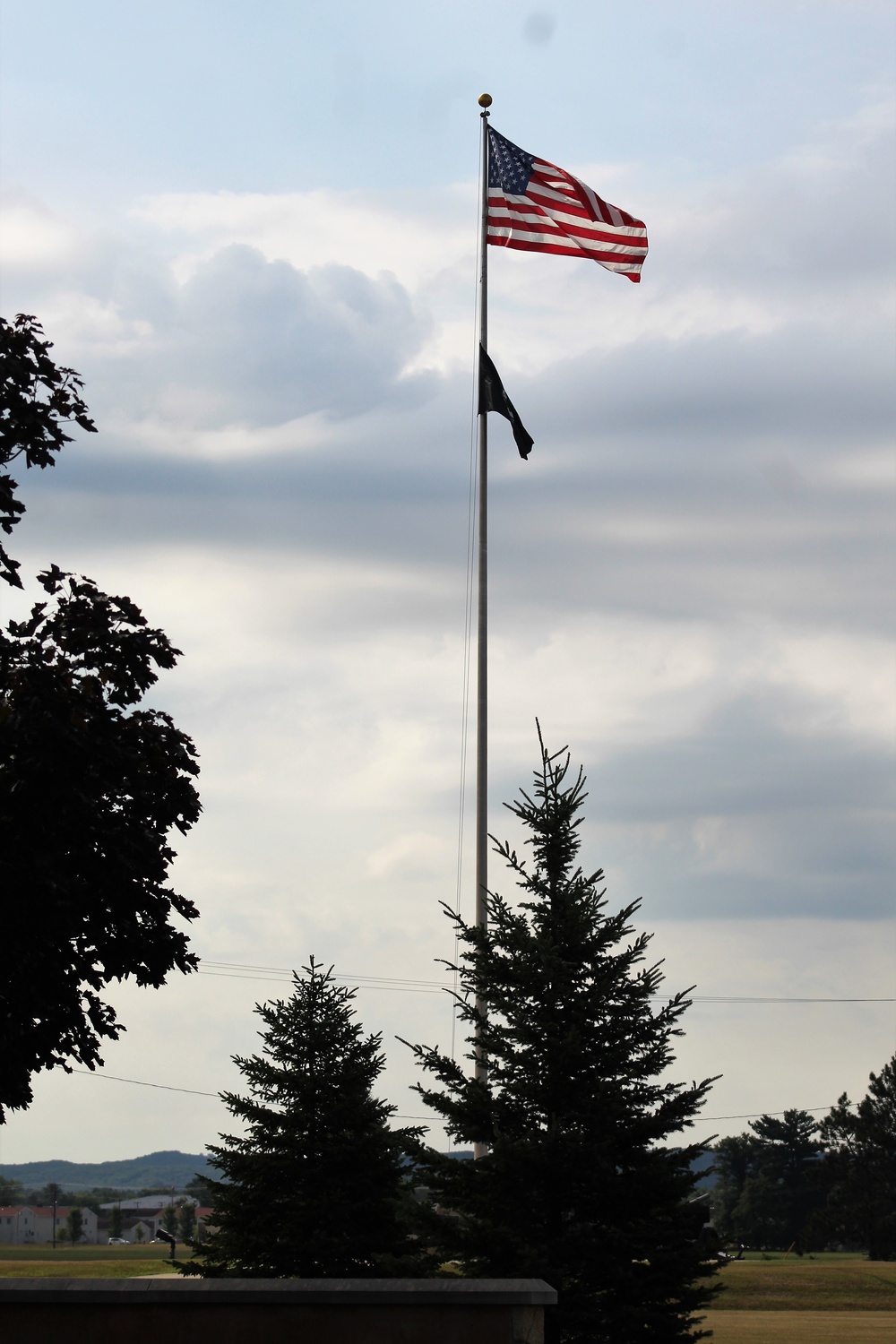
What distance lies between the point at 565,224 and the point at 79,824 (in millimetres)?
13796

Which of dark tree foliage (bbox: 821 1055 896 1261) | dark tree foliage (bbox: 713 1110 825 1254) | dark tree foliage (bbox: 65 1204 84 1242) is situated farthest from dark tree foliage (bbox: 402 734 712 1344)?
dark tree foliage (bbox: 65 1204 84 1242)

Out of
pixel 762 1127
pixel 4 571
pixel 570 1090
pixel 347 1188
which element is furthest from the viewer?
pixel 762 1127

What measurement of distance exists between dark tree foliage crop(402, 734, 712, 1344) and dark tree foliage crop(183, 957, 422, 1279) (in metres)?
3.87

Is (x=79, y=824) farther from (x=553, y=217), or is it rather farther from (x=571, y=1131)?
(x=553, y=217)

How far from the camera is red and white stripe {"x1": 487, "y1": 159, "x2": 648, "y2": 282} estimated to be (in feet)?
75.1

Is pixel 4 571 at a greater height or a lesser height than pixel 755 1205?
greater

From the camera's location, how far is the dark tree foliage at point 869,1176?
9781 cm

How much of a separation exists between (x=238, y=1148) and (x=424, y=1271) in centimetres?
597

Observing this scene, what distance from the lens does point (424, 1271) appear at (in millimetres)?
15828

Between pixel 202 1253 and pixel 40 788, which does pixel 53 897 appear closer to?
pixel 40 788

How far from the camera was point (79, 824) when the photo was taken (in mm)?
13430

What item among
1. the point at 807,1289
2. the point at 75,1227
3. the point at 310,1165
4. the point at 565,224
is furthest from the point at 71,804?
the point at 75,1227

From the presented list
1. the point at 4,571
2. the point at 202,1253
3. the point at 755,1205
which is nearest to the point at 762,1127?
the point at 755,1205

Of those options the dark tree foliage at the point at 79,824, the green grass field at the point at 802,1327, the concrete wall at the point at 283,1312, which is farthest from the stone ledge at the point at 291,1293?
the green grass field at the point at 802,1327
